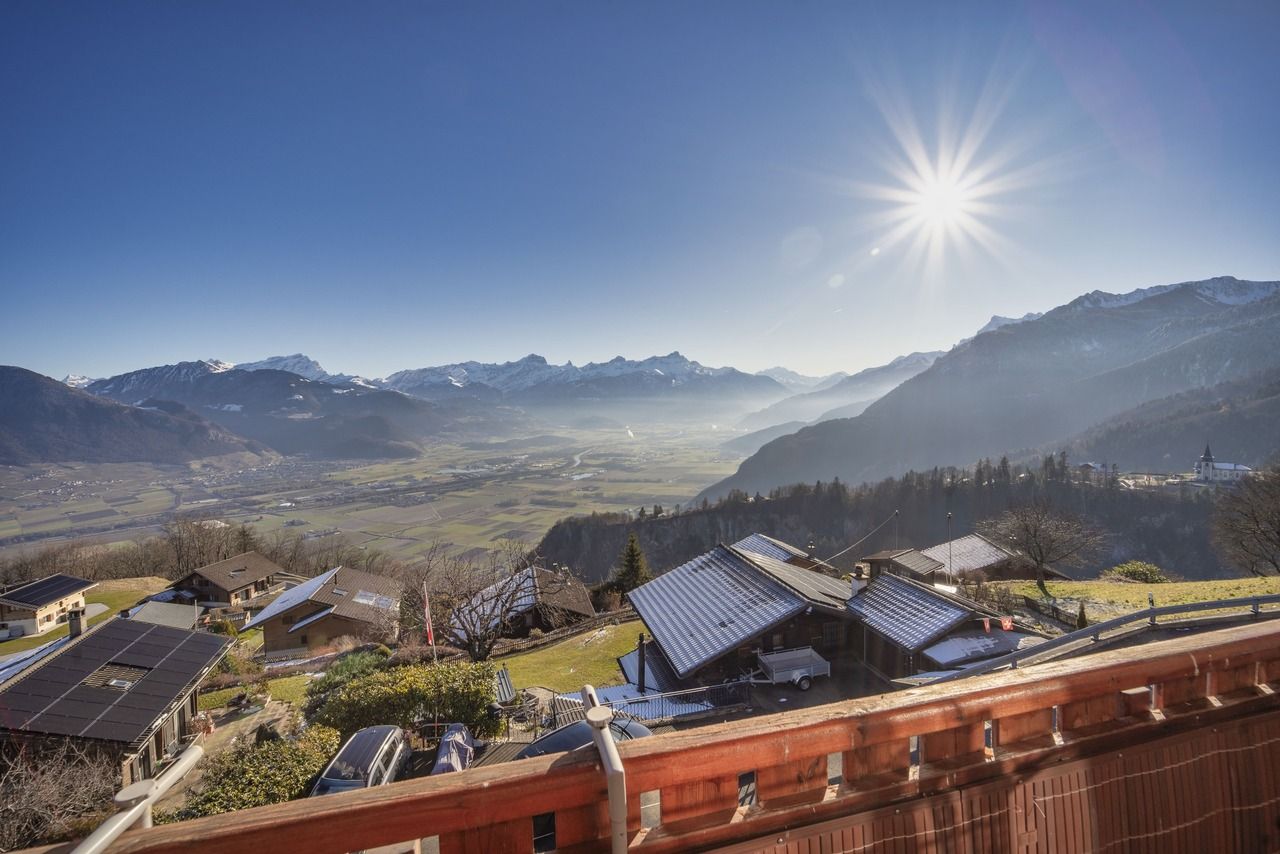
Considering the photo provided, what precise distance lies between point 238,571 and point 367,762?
48.9m

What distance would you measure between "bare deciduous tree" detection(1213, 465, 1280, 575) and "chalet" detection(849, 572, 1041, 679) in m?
23.3

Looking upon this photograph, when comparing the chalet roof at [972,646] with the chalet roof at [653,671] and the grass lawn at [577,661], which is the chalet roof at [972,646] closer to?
the chalet roof at [653,671]

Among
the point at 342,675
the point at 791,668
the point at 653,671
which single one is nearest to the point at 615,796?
the point at 791,668

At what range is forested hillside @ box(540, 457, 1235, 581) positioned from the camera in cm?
8206

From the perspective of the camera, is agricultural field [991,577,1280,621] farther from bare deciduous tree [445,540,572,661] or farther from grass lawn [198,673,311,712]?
grass lawn [198,673,311,712]

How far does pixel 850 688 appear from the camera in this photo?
14461 mm

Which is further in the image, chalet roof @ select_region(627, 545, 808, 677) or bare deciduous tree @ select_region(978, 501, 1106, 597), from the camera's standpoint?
bare deciduous tree @ select_region(978, 501, 1106, 597)

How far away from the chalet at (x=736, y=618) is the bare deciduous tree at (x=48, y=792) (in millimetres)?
12165

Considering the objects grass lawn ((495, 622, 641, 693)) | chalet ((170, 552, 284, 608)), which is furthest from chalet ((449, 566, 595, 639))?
chalet ((170, 552, 284, 608))

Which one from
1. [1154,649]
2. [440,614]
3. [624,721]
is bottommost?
[440,614]

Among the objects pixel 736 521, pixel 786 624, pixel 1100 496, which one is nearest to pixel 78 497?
pixel 736 521

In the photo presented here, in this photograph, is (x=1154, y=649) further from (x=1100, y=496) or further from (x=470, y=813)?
(x=1100, y=496)

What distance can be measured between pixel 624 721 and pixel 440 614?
62.6 ft

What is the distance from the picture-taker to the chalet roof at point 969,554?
3241 cm
